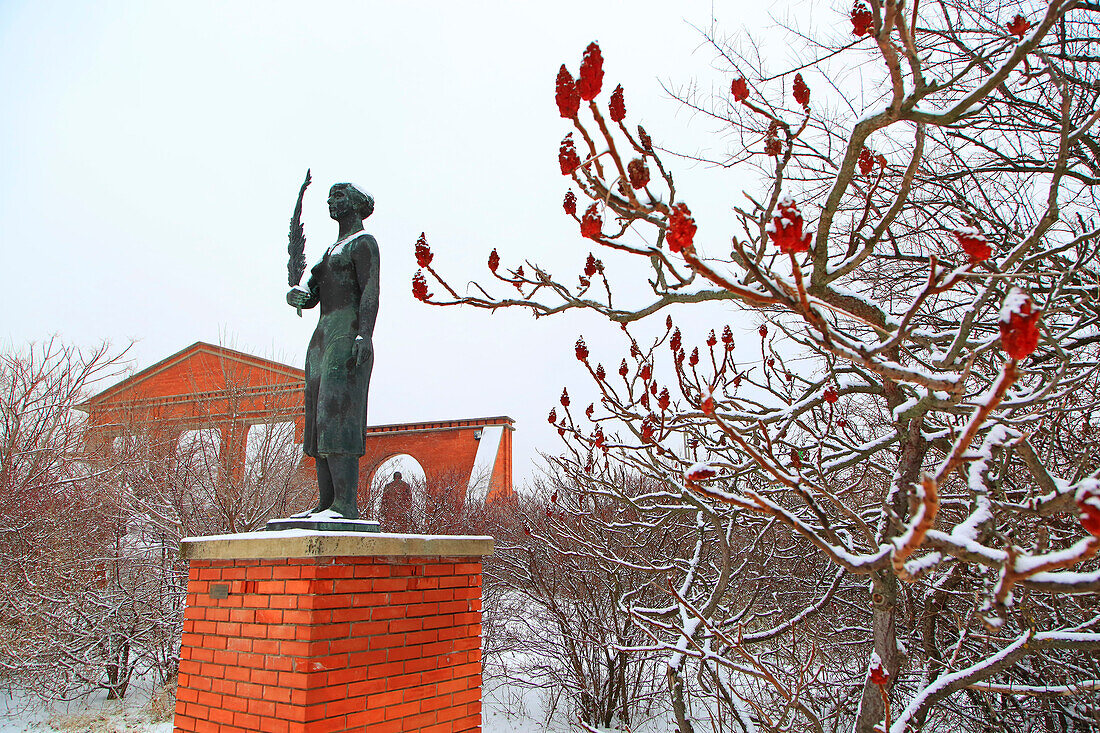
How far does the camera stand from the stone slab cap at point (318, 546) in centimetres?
365

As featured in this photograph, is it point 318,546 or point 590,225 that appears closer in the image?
point 590,225

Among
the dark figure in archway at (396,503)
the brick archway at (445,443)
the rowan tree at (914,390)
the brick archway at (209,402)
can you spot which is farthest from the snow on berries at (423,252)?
the brick archway at (445,443)

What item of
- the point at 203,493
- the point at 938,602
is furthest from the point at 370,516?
the point at 938,602

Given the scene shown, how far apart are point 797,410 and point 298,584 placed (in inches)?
113

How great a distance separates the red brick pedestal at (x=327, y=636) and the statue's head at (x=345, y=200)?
241 cm

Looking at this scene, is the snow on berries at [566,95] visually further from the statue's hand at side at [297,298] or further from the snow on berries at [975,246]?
the statue's hand at side at [297,298]

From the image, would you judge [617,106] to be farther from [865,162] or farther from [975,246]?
[865,162]

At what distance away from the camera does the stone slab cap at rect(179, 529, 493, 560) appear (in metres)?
3.65

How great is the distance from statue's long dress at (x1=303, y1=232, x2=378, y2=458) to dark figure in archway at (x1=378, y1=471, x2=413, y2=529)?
1164 centimetres

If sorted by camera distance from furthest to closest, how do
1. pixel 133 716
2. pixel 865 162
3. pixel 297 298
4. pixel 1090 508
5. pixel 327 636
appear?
pixel 133 716, pixel 297 298, pixel 327 636, pixel 865 162, pixel 1090 508

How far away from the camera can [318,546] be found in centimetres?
361

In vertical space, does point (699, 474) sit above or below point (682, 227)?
below

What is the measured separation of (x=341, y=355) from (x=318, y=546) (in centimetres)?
145

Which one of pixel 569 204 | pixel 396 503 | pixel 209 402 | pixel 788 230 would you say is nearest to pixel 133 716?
pixel 209 402
